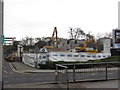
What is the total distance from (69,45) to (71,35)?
437cm

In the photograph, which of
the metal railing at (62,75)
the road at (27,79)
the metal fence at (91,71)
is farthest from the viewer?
the road at (27,79)

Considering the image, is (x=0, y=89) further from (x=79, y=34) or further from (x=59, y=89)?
(x=79, y=34)

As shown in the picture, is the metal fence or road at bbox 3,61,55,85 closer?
the metal fence

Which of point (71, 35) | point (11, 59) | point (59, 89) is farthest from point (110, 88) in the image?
point (71, 35)

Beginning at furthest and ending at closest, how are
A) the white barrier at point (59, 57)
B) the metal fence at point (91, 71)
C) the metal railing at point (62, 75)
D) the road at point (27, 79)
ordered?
the white barrier at point (59, 57) < the road at point (27, 79) < the metal fence at point (91, 71) < the metal railing at point (62, 75)

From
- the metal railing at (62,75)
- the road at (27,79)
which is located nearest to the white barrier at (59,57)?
the road at (27,79)

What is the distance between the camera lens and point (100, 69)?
34.9ft

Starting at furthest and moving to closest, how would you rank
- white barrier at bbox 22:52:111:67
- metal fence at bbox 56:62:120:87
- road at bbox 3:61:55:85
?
white barrier at bbox 22:52:111:67 < road at bbox 3:61:55:85 < metal fence at bbox 56:62:120:87

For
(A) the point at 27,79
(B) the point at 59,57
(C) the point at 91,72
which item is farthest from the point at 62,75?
(B) the point at 59,57

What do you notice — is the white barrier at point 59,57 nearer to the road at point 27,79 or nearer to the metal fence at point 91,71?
the road at point 27,79

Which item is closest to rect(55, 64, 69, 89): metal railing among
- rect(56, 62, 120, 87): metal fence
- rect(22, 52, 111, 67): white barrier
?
rect(56, 62, 120, 87): metal fence

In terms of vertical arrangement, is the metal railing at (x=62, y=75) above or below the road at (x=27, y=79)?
above

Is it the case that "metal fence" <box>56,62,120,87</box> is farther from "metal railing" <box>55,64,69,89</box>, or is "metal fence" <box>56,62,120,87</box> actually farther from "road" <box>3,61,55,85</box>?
"road" <box>3,61,55,85</box>

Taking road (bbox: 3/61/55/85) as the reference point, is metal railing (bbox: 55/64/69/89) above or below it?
above
